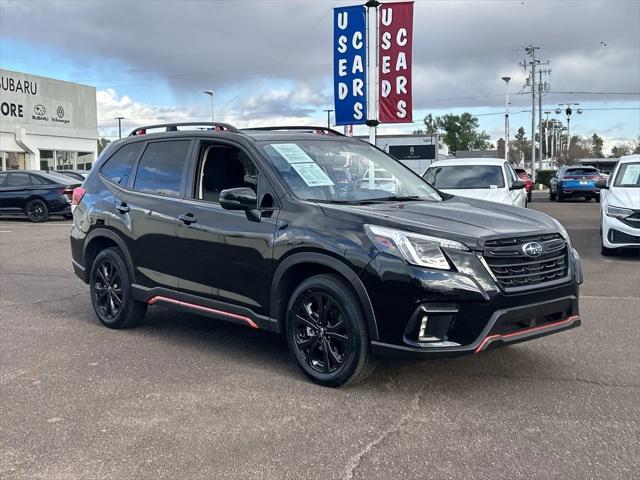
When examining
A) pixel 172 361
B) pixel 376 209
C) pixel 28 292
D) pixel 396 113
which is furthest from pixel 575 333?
pixel 396 113

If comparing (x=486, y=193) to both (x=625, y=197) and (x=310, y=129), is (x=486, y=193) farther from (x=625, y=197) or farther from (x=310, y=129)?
(x=310, y=129)

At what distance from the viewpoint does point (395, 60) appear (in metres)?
12.7

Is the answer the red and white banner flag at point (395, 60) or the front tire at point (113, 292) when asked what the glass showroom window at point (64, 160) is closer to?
the red and white banner flag at point (395, 60)

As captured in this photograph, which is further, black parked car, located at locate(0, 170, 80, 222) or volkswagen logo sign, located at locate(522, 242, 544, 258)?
black parked car, located at locate(0, 170, 80, 222)

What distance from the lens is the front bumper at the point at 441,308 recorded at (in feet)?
13.7

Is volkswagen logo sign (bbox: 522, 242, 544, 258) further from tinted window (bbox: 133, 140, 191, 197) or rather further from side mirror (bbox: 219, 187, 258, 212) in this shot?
tinted window (bbox: 133, 140, 191, 197)

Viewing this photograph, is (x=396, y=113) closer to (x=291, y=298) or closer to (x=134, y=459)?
(x=291, y=298)

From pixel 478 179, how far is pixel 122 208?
7.78 metres

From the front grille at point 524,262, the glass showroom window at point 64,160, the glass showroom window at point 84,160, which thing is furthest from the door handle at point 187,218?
the glass showroom window at point 84,160

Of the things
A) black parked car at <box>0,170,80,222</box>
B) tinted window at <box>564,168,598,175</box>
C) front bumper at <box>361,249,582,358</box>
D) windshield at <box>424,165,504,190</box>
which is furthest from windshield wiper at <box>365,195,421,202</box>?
tinted window at <box>564,168,598,175</box>

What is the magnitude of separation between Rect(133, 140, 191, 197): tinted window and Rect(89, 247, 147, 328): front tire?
29.8 inches

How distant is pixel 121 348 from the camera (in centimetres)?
586

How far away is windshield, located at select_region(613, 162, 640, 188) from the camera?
11555 millimetres

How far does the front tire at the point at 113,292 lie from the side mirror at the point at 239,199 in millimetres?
1786
